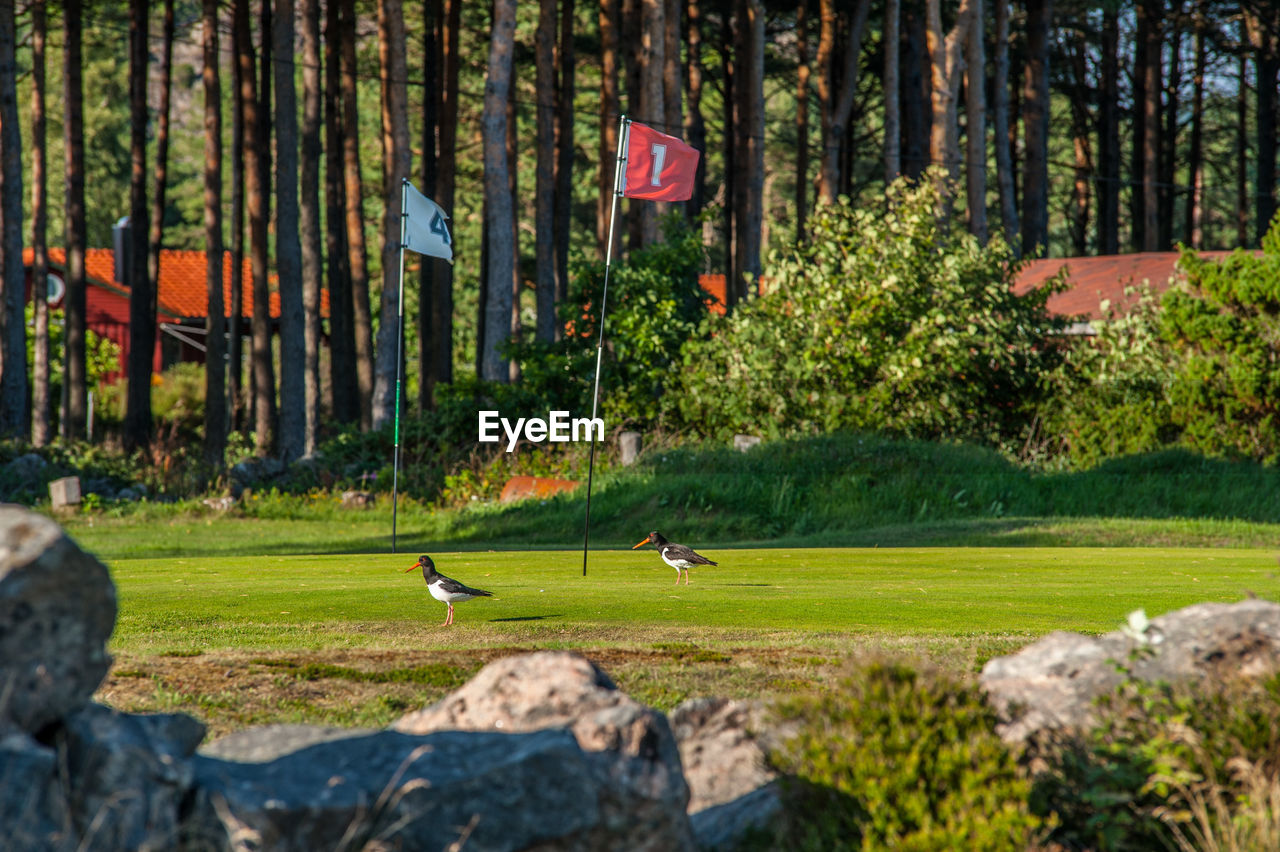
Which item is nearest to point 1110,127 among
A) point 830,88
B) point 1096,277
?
point 830,88

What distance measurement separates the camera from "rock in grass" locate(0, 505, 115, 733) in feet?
14.1

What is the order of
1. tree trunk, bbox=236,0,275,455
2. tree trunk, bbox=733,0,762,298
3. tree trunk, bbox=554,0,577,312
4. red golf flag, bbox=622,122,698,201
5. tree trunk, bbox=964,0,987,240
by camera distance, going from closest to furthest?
1. red golf flag, bbox=622,122,698,201
2. tree trunk, bbox=236,0,275,455
3. tree trunk, bbox=733,0,762,298
4. tree trunk, bbox=964,0,987,240
5. tree trunk, bbox=554,0,577,312

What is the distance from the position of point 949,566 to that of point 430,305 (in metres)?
22.8

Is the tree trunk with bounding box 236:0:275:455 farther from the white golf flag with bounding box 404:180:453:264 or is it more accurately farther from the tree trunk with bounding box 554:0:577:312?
the white golf flag with bounding box 404:180:453:264

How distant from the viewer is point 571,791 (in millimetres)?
4844

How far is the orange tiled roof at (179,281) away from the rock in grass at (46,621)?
159 feet

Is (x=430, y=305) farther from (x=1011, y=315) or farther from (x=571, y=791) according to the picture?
(x=571, y=791)

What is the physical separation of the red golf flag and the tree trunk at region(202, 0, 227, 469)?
16.5m

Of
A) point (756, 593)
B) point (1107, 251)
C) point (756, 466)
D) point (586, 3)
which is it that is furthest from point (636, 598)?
point (1107, 251)

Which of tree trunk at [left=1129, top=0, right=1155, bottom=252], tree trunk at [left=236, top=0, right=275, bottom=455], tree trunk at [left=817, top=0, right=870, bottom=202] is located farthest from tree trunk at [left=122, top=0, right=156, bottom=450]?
tree trunk at [left=1129, top=0, right=1155, bottom=252]

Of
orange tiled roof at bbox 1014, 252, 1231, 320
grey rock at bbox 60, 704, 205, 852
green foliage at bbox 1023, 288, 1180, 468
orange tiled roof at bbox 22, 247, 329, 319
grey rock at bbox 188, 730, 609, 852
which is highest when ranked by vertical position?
orange tiled roof at bbox 22, 247, 329, 319

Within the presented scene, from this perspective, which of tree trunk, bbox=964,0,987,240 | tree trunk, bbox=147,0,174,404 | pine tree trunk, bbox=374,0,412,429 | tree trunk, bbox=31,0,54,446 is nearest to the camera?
pine tree trunk, bbox=374,0,412,429

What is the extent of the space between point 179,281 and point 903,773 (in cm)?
5555

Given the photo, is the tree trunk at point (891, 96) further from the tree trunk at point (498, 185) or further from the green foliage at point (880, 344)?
the tree trunk at point (498, 185)
